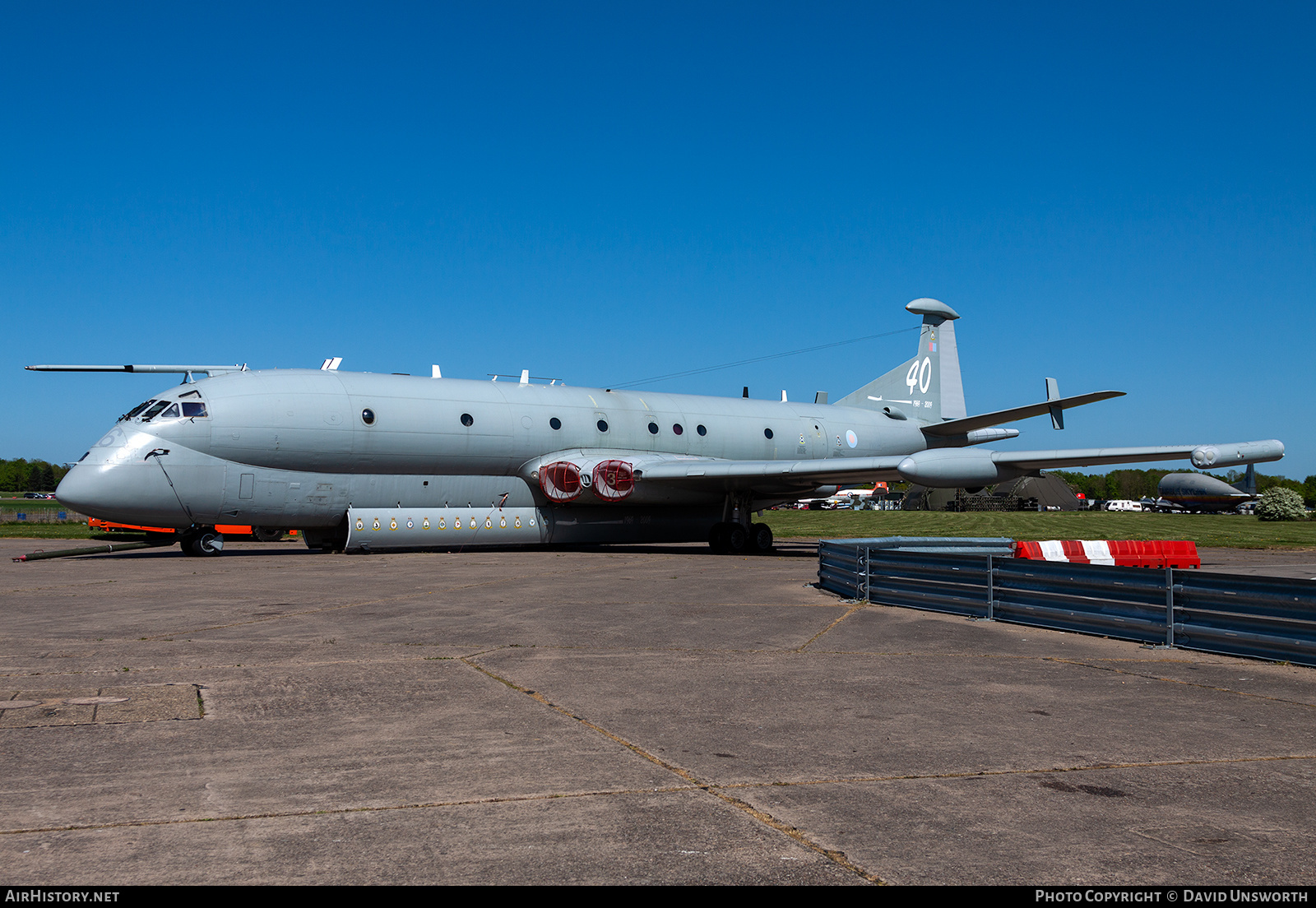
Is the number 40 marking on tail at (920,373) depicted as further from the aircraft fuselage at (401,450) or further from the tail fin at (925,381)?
the aircraft fuselage at (401,450)

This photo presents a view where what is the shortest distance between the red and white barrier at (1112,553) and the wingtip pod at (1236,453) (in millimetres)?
1712

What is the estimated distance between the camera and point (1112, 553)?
1548cm

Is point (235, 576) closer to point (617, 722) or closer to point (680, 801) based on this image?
point (617, 722)

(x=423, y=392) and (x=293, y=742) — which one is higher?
(x=423, y=392)

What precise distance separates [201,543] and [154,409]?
3.19 meters

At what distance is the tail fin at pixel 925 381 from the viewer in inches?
1284

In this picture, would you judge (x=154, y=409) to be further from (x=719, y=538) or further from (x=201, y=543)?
(x=719, y=538)

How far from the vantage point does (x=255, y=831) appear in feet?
12.6

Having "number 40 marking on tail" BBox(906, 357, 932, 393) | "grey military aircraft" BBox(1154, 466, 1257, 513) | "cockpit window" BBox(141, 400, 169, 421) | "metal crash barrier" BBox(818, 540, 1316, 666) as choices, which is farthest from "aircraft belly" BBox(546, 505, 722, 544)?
"grey military aircraft" BBox(1154, 466, 1257, 513)

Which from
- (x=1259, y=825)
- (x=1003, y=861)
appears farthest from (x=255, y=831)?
(x=1259, y=825)

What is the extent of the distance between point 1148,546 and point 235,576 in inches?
603

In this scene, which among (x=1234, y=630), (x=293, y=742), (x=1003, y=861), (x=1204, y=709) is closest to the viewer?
(x=1003, y=861)

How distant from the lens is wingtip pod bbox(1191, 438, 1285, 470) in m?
17.0

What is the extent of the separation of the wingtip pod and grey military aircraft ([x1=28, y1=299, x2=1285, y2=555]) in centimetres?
3
